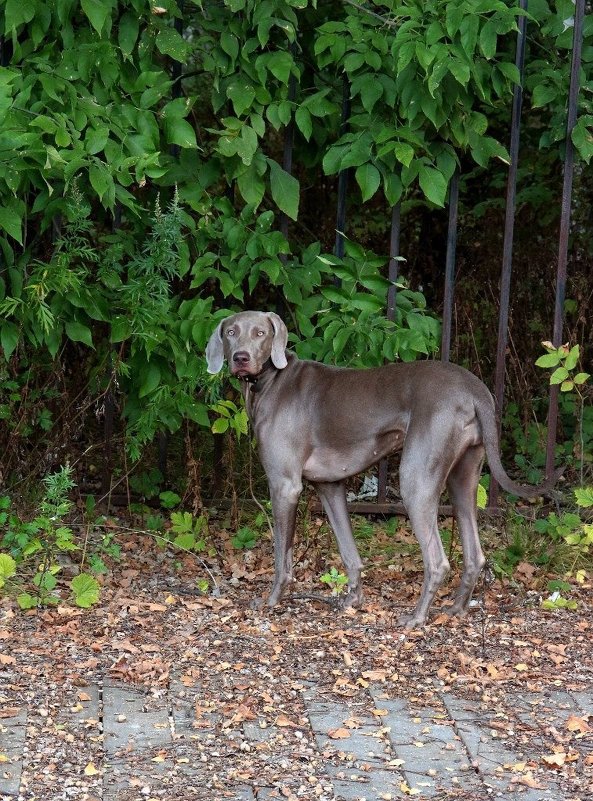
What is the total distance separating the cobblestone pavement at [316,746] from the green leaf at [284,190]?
2304 millimetres

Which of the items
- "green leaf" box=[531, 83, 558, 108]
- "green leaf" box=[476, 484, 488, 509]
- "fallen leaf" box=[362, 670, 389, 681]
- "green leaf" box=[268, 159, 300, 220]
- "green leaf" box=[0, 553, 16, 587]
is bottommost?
"fallen leaf" box=[362, 670, 389, 681]

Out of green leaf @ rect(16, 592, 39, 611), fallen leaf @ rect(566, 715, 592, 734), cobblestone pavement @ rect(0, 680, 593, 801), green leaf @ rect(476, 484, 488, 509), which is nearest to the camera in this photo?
cobblestone pavement @ rect(0, 680, 593, 801)

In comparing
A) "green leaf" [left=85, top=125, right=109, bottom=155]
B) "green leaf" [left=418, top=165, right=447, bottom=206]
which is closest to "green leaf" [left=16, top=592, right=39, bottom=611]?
"green leaf" [left=85, top=125, right=109, bottom=155]

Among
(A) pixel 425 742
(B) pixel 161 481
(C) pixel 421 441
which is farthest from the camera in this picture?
(B) pixel 161 481

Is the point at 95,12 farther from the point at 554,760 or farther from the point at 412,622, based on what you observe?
the point at 554,760

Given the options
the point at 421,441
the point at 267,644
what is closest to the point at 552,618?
the point at 421,441

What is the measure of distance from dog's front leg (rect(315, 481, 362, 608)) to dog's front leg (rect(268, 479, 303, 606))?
0.22 m

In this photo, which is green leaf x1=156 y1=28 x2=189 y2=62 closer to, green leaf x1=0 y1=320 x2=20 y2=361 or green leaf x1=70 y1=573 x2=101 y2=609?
green leaf x1=0 y1=320 x2=20 y2=361

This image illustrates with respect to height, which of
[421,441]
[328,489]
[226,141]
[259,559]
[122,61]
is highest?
[122,61]

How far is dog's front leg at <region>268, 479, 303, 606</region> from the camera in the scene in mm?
5043

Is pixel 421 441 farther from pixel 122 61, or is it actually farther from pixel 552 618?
pixel 122 61

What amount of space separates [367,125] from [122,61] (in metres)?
1.12

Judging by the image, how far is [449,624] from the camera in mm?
4832

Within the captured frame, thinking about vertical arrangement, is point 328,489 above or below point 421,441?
below
